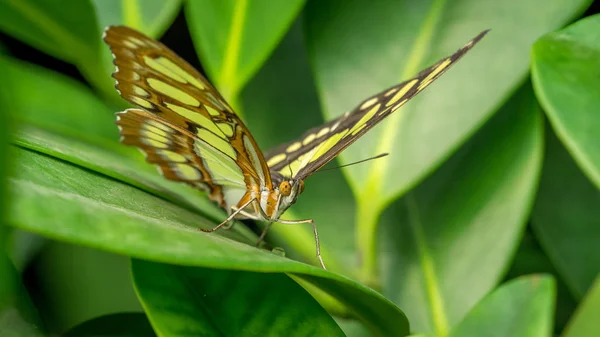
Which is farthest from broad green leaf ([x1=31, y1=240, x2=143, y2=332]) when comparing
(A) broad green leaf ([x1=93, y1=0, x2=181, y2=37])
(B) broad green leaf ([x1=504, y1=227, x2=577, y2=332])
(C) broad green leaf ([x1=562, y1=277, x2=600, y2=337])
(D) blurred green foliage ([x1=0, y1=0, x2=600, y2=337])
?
(C) broad green leaf ([x1=562, y1=277, x2=600, y2=337])

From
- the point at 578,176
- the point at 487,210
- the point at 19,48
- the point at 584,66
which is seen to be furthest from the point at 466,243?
the point at 19,48

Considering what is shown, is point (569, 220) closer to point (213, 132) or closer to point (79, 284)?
point (213, 132)

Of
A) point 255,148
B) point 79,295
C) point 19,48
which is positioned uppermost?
point 19,48

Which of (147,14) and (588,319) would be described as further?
(147,14)

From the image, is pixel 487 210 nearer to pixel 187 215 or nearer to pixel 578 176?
pixel 578 176

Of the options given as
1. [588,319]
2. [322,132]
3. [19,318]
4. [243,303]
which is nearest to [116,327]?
[19,318]

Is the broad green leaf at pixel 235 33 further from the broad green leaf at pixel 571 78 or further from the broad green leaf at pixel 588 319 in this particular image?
the broad green leaf at pixel 588 319
